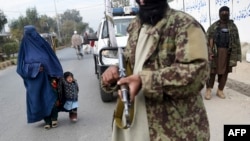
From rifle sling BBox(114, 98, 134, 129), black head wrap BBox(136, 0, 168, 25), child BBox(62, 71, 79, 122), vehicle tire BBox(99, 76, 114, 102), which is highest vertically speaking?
black head wrap BBox(136, 0, 168, 25)

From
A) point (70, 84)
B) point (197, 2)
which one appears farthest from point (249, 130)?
point (197, 2)

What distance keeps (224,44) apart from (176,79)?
194 inches

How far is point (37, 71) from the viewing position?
5223 mm

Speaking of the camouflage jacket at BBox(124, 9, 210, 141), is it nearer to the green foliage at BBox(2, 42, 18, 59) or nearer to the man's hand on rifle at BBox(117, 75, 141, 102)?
the man's hand on rifle at BBox(117, 75, 141, 102)

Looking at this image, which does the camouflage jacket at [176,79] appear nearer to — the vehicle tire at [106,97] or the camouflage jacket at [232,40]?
the camouflage jacket at [232,40]

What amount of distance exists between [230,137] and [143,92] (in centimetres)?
185

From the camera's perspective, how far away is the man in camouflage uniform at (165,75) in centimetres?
147

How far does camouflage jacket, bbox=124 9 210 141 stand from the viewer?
1465 mm

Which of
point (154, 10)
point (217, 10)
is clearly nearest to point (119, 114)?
point (154, 10)

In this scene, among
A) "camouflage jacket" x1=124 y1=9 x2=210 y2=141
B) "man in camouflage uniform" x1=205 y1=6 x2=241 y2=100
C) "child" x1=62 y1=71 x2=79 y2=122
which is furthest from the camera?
"man in camouflage uniform" x1=205 y1=6 x2=241 y2=100

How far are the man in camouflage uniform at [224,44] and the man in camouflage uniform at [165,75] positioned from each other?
4567mm

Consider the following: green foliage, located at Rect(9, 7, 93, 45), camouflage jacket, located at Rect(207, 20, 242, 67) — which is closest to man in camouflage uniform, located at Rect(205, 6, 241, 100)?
camouflage jacket, located at Rect(207, 20, 242, 67)

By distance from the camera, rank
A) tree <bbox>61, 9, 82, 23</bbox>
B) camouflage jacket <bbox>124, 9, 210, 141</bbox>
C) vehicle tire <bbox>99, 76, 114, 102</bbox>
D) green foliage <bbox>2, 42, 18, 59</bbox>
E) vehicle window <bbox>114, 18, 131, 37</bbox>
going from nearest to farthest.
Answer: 1. camouflage jacket <bbox>124, 9, 210, 141</bbox>
2. vehicle tire <bbox>99, 76, 114, 102</bbox>
3. vehicle window <bbox>114, 18, 131, 37</bbox>
4. green foliage <bbox>2, 42, 18, 59</bbox>
5. tree <bbox>61, 9, 82, 23</bbox>

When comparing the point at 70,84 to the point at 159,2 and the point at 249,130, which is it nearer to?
the point at 249,130
